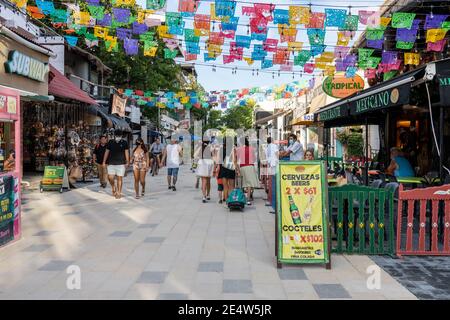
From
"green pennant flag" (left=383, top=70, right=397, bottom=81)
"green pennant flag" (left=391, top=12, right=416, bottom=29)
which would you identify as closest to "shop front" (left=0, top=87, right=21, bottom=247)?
"green pennant flag" (left=391, top=12, right=416, bottom=29)

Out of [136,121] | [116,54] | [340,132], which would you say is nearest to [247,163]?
[340,132]

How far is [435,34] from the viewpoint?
11.8 m

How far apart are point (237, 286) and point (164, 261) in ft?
4.48

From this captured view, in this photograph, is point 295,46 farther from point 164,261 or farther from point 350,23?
point 164,261

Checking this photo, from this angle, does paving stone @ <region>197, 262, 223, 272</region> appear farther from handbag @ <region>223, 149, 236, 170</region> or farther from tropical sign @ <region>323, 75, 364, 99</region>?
tropical sign @ <region>323, 75, 364, 99</region>

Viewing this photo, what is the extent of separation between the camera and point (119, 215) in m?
9.54

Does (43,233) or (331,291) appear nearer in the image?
(331,291)

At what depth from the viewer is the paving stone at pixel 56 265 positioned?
544cm

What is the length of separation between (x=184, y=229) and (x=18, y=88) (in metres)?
3.73

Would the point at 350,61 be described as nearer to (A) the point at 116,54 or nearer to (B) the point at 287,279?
(B) the point at 287,279

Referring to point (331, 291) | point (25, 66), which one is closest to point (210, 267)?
point (331, 291)

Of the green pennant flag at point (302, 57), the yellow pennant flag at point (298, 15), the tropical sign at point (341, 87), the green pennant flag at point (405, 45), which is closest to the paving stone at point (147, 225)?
the yellow pennant flag at point (298, 15)

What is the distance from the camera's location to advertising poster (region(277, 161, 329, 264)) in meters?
5.54

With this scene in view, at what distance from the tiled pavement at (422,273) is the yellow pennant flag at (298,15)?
714 centimetres
